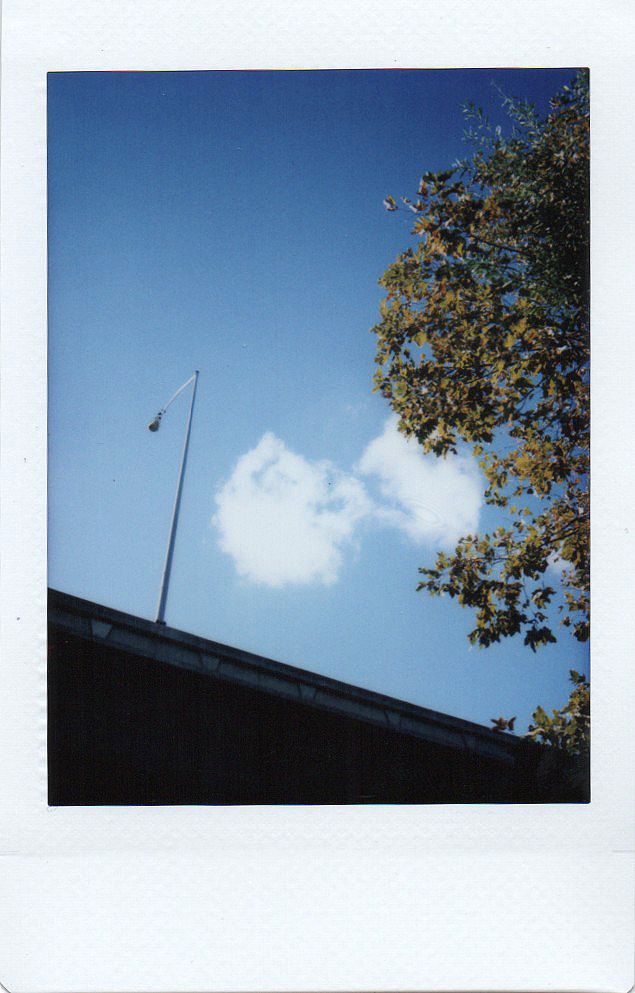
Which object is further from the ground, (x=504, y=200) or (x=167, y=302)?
(x=504, y=200)

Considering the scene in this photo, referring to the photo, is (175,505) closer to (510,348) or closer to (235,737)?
(235,737)

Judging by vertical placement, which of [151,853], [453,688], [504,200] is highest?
[504,200]

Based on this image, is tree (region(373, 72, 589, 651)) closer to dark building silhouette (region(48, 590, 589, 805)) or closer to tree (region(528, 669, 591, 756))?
tree (region(528, 669, 591, 756))

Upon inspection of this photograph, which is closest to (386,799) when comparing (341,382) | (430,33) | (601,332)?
(341,382)

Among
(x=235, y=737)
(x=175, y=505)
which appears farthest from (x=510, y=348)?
(x=235, y=737)

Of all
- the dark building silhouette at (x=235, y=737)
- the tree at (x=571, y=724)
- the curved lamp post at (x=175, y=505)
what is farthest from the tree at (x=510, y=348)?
the curved lamp post at (x=175, y=505)

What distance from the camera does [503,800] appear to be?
2.52m

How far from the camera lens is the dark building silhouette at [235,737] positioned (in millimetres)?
2479

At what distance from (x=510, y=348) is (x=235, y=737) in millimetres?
1581

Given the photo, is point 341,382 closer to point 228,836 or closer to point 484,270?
point 484,270

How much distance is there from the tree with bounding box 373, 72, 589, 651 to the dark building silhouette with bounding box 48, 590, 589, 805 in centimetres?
42

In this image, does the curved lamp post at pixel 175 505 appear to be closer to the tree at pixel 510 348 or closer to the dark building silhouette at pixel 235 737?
the dark building silhouette at pixel 235 737

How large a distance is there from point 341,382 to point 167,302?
0.64m

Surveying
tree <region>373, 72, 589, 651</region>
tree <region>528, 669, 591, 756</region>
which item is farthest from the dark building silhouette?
tree <region>373, 72, 589, 651</region>
